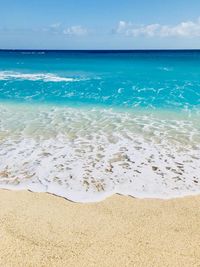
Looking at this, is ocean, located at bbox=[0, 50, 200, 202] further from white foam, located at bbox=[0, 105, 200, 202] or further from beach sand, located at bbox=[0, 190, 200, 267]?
beach sand, located at bbox=[0, 190, 200, 267]

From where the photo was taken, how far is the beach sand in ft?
12.4

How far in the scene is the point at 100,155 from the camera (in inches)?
286

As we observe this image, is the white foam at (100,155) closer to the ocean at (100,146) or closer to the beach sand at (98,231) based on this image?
the ocean at (100,146)

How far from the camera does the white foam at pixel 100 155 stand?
226 inches

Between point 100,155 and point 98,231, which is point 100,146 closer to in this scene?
point 100,155

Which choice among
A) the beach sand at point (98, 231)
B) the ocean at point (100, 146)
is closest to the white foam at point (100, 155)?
the ocean at point (100, 146)

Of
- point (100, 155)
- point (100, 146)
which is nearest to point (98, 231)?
point (100, 155)

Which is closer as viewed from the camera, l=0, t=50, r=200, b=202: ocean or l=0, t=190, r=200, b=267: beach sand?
l=0, t=190, r=200, b=267: beach sand

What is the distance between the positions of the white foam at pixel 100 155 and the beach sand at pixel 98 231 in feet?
1.21

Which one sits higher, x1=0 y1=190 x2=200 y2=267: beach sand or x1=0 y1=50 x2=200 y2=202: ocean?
x1=0 y1=190 x2=200 y2=267: beach sand

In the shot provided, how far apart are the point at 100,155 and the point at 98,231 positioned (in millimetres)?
3055

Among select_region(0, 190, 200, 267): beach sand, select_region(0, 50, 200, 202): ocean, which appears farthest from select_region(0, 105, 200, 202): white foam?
select_region(0, 190, 200, 267): beach sand

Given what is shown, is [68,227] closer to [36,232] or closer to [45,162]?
[36,232]

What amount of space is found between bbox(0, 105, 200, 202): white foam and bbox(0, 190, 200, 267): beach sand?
1.21 ft
